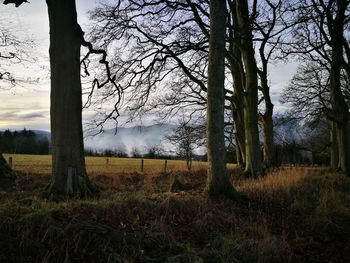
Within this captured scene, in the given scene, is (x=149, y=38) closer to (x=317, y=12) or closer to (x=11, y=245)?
(x=317, y=12)

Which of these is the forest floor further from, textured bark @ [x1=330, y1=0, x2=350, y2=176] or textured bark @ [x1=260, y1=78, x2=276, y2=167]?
textured bark @ [x1=260, y1=78, x2=276, y2=167]

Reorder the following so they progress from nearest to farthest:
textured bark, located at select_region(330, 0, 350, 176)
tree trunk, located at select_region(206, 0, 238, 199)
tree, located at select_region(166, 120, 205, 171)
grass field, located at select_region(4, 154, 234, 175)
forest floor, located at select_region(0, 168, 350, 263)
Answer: forest floor, located at select_region(0, 168, 350, 263) → tree trunk, located at select_region(206, 0, 238, 199) → textured bark, located at select_region(330, 0, 350, 176) → tree, located at select_region(166, 120, 205, 171) → grass field, located at select_region(4, 154, 234, 175)

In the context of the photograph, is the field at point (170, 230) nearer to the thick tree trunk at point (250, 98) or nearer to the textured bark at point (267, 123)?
the thick tree trunk at point (250, 98)

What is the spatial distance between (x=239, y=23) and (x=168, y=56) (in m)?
3.55

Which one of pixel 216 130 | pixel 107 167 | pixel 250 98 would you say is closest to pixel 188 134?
pixel 250 98

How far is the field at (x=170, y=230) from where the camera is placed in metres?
5.41

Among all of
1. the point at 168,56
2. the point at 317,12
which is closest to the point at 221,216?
the point at 168,56

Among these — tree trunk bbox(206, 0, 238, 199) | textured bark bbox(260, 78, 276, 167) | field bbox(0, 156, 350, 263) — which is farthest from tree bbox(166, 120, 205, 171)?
field bbox(0, 156, 350, 263)

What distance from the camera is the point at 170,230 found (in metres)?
6.75

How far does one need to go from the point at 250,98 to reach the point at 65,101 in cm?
964

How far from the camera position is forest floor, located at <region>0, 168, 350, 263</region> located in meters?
5.41

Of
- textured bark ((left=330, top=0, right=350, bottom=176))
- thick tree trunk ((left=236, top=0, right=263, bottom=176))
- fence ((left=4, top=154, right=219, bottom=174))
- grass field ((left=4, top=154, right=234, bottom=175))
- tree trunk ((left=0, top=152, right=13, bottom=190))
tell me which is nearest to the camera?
tree trunk ((left=0, top=152, right=13, bottom=190))

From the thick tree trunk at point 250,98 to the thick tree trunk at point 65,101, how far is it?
9042 millimetres

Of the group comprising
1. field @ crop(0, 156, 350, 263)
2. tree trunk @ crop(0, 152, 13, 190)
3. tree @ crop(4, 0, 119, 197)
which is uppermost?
tree @ crop(4, 0, 119, 197)
